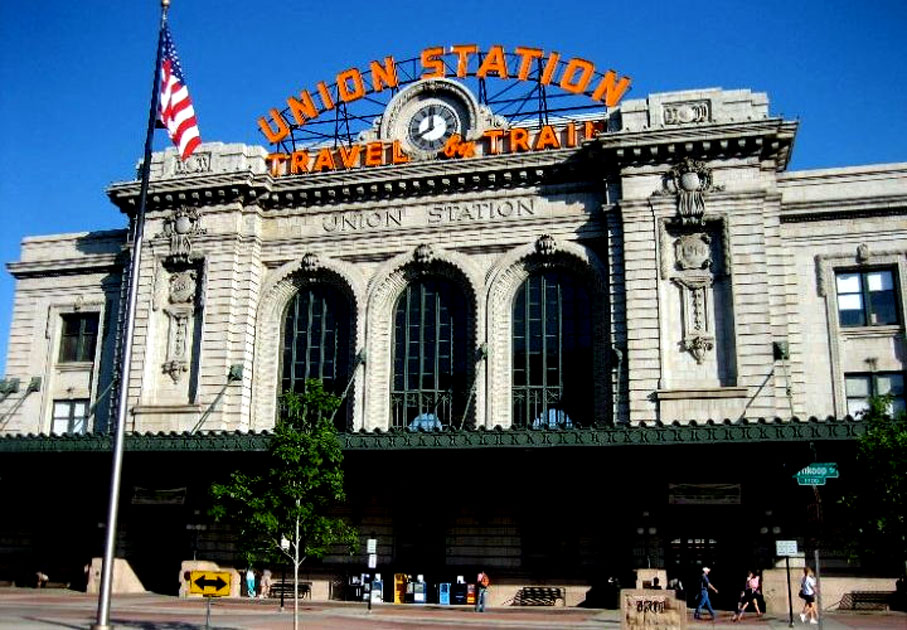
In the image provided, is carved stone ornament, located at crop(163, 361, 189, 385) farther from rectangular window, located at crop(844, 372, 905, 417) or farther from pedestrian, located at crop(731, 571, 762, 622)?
rectangular window, located at crop(844, 372, 905, 417)

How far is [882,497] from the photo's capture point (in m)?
25.6

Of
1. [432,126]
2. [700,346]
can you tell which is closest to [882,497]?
[700,346]

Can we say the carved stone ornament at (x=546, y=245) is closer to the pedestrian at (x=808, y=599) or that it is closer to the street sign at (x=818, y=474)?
the pedestrian at (x=808, y=599)

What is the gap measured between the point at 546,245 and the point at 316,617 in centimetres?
1892

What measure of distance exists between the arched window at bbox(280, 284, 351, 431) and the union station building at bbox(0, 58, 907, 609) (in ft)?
0.44

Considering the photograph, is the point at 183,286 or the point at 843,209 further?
the point at 183,286

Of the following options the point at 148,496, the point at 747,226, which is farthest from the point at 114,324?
the point at 747,226

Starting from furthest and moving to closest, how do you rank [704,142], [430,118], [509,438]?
[430,118] → [704,142] → [509,438]

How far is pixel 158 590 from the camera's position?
42656 mm

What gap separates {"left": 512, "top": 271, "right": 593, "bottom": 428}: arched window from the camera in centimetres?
4125

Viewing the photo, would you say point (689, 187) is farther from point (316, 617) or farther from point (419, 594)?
point (316, 617)

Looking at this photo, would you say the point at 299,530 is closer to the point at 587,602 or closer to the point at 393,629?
the point at 393,629

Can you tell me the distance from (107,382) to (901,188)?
1471 inches

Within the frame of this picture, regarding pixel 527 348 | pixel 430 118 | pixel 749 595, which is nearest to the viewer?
pixel 749 595
